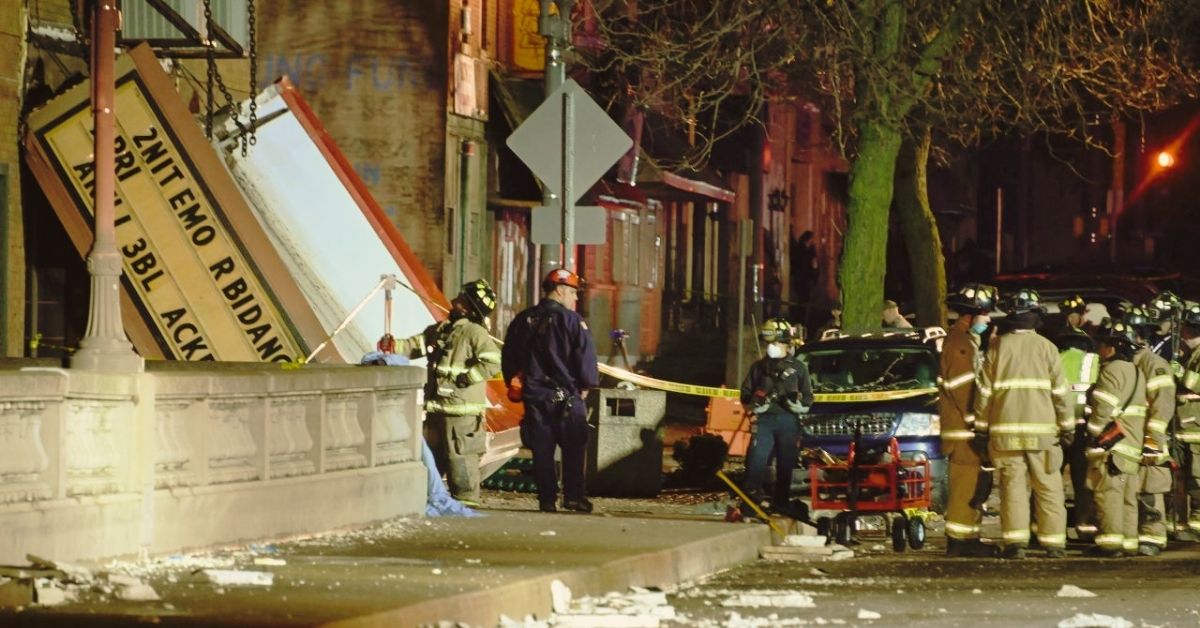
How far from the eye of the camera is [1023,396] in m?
15.2

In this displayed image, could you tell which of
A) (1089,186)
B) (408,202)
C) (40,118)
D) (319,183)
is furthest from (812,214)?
(40,118)

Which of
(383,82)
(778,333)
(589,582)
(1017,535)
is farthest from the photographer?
(383,82)

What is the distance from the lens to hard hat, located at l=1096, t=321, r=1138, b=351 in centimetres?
1591

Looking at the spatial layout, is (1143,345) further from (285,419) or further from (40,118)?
(40,118)

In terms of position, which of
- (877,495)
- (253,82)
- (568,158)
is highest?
(253,82)

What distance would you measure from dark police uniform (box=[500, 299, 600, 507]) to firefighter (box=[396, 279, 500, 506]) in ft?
1.49

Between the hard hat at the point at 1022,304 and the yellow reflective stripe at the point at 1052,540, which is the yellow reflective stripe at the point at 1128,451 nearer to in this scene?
the yellow reflective stripe at the point at 1052,540

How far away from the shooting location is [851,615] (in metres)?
11.2

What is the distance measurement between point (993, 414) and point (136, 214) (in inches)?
346

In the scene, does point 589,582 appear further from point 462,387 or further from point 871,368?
point 871,368

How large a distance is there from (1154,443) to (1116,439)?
0.56m

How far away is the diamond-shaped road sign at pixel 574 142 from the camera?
16.3 metres

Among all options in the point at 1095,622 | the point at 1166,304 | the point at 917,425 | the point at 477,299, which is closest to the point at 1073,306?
the point at 1166,304

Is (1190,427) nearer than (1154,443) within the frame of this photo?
No
